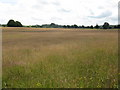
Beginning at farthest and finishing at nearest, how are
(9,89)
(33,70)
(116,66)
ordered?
(116,66) < (33,70) < (9,89)

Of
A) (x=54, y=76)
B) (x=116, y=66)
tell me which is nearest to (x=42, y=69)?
(x=54, y=76)

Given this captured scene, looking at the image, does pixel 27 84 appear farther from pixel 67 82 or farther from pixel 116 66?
pixel 116 66

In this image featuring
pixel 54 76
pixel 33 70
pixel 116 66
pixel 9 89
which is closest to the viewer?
pixel 9 89

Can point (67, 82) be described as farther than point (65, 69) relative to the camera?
No

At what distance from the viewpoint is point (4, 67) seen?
6.14m

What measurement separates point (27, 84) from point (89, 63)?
3.06 meters

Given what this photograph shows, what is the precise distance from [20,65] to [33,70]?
34.5 inches

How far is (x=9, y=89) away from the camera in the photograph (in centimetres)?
440

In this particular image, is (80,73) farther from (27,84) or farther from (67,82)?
(27,84)

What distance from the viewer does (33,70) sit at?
579cm

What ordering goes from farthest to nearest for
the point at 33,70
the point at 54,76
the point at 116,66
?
the point at 116,66 → the point at 33,70 → the point at 54,76

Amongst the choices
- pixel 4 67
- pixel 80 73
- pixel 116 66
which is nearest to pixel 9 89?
pixel 4 67

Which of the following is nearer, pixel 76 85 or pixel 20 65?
pixel 76 85

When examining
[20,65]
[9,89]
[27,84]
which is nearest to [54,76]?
[27,84]
